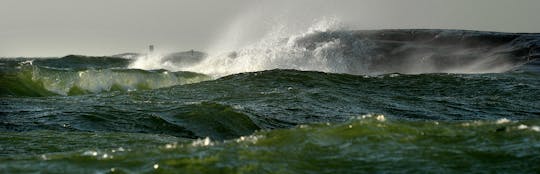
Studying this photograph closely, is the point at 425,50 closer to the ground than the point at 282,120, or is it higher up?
higher up

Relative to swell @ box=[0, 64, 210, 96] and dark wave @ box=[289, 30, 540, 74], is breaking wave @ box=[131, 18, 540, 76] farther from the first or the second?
swell @ box=[0, 64, 210, 96]

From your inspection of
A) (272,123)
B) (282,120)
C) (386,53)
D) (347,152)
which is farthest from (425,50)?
(347,152)

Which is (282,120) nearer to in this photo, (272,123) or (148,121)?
(272,123)

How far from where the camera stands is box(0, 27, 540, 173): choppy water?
6.17 meters

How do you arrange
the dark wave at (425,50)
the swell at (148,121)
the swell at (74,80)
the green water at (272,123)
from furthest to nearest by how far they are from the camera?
1. the dark wave at (425,50)
2. the swell at (74,80)
3. the swell at (148,121)
4. the green water at (272,123)

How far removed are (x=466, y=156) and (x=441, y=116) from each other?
26.1 ft

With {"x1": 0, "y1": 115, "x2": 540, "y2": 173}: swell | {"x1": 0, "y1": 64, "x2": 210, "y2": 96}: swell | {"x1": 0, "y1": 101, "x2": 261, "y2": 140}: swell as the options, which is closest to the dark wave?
{"x1": 0, "y1": 64, "x2": 210, "y2": 96}: swell

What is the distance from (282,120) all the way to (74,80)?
11184 mm

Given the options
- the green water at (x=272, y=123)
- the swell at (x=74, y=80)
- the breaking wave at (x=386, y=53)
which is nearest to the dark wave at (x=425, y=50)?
the breaking wave at (x=386, y=53)

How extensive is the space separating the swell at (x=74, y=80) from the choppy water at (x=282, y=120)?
0.14 ft

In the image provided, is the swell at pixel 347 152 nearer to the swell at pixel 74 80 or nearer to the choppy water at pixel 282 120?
the choppy water at pixel 282 120

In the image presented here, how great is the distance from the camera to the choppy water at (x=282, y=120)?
20.2 feet

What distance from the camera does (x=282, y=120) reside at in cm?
1287

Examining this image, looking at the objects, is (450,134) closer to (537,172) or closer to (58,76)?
(537,172)
